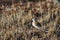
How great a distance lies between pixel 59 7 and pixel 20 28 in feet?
6.77

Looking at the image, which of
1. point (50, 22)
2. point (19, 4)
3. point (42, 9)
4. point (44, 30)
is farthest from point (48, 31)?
point (19, 4)

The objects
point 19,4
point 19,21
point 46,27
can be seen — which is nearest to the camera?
point 46,27

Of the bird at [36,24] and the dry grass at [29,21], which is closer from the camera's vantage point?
the dry grass at [29,21]

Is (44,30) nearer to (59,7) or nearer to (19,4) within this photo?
(59,7)

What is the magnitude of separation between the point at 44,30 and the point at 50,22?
19.8 inches

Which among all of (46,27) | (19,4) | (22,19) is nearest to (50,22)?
(46,27)

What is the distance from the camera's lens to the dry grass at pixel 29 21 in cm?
659

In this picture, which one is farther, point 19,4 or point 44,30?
point 19,4

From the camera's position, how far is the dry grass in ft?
21.6

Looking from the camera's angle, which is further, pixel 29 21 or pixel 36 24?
pixel 29 21

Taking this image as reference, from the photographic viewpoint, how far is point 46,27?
6930mm

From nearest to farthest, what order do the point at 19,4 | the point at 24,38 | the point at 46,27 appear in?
the point at 24,38 < the point at 46,27 < the point at 19,4

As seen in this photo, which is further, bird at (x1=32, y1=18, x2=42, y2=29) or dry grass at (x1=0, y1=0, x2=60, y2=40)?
bird at (x1=32, y1=18, x2=42, y2=29)

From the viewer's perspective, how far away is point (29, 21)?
7.46m
